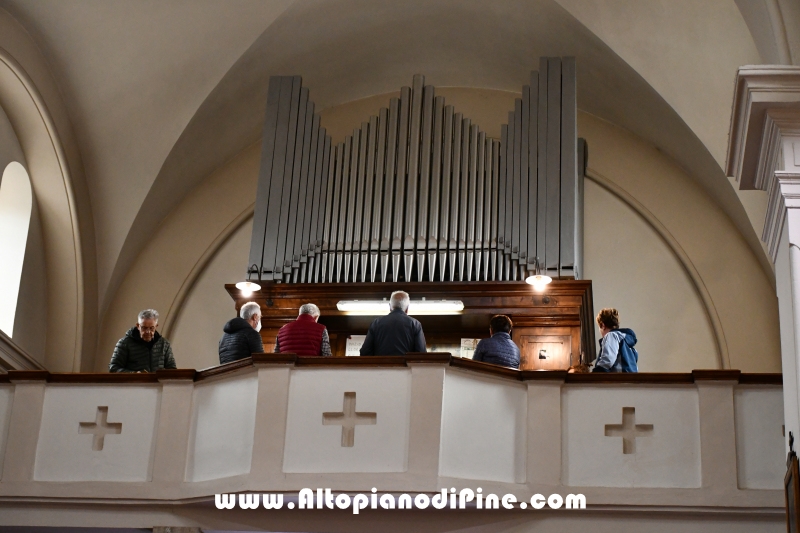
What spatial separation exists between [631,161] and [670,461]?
548 centimetres

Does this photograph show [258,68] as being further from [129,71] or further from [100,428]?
[100,428]

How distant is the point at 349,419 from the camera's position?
8805 millimetres

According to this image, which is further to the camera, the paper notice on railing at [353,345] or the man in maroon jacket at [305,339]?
the paper notice on railing at [353,345]

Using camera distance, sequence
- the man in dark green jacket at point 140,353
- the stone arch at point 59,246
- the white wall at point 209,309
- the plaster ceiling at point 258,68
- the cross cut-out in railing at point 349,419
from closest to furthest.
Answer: the cross cut-out in railing at point 349,419 < the man in dark green jacket at point 140,353 < the plaster ceiling at point 258,68 < the stone arch at point 59,246 < the white wall at point 209,309

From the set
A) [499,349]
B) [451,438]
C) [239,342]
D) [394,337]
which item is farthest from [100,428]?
[499,349]

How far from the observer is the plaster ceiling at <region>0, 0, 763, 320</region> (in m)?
12.2

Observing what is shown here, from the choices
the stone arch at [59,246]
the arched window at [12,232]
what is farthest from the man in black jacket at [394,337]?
the stone arch at [59,246]

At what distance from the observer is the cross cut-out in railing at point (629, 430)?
8.83 metres

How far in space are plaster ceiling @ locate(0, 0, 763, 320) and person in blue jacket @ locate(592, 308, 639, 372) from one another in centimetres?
344

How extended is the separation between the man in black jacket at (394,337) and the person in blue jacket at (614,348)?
4.57 ft

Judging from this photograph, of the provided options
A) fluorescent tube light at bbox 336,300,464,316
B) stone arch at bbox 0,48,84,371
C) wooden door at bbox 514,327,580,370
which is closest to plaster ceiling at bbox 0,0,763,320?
stone arch at bbox 0,48,84,371

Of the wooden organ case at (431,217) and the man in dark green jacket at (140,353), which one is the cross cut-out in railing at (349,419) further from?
the wooden organ case at (431,217)

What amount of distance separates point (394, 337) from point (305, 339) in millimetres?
742

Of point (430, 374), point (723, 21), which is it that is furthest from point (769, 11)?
point (430, 374)
